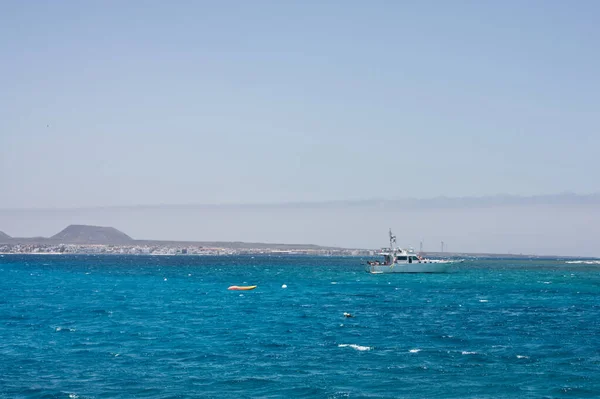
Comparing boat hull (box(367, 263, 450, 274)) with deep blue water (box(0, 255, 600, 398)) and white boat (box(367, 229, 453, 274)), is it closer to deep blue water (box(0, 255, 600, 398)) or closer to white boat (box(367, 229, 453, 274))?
white boat (box(367, 229, 453, 274))

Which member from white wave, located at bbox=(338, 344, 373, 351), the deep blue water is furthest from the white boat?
white wave, located at bbox=(338, 344, 373, 351)

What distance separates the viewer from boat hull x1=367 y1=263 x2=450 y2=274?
178750mm

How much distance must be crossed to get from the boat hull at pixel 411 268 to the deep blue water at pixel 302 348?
79.0 m

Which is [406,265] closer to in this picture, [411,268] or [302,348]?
[411,268]

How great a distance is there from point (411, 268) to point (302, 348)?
127107mm

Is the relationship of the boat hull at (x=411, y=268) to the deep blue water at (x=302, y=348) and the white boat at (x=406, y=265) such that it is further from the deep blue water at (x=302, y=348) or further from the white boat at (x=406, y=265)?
the deep blue water at (x=302, y=348)

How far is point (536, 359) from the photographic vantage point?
165 ft

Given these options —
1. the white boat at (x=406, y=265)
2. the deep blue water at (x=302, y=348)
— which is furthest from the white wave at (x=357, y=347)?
the white boat at (x=406, y=265)

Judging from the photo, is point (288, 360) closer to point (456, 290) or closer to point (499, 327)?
point (499, 327)

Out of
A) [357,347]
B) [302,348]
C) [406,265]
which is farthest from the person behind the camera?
[406,265]

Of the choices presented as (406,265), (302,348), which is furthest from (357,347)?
(406,265)

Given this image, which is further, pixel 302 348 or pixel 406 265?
pixel 406 265

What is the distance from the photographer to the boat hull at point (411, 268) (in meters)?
179

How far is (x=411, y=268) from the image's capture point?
179 meters
